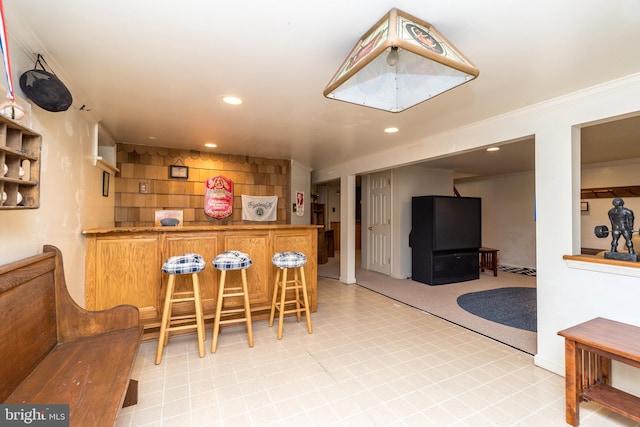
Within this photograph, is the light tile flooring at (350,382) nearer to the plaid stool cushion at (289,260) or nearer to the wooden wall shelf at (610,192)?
the plaid stool cushion at (289,260)

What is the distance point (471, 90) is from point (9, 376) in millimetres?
3117

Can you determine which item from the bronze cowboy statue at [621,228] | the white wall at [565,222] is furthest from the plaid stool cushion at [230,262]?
the bronze cowboy statue at [621,228]

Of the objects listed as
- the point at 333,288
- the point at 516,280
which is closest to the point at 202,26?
the point at 333,288

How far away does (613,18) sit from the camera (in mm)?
1387

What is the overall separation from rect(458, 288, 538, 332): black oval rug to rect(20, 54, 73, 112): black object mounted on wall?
437 cm

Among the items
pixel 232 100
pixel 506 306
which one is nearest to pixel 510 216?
pixel 506 306

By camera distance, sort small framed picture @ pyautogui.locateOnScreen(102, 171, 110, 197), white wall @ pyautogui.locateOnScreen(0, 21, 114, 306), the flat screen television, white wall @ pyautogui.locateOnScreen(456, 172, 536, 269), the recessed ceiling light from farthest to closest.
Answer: white wall @ pyautogui.locateOnScreen(456, 172, 536, 269) < the flat screen television < small framed picture @ pyautogui.locateOnScreen(102, 171, 110, 197) < the recessed ceiling light < white wall @ pyautogui.locateOnScreen(0, 21, 114, 306)

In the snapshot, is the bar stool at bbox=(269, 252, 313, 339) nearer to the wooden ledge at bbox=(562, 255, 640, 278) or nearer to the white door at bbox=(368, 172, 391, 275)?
the wooden ledge at bbox=(562, 255, 640, 278)

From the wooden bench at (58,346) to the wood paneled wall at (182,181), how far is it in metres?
2.89

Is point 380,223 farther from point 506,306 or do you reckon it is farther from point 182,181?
point 182,181

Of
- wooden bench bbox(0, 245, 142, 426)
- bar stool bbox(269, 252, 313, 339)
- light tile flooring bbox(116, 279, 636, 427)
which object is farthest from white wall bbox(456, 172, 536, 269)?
wooden bench bbox(0, 245, 142, 426)

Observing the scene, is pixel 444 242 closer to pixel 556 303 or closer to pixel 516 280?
pixel 516 280

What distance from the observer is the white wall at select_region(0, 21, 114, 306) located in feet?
4.86

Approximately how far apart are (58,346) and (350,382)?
1.86m
